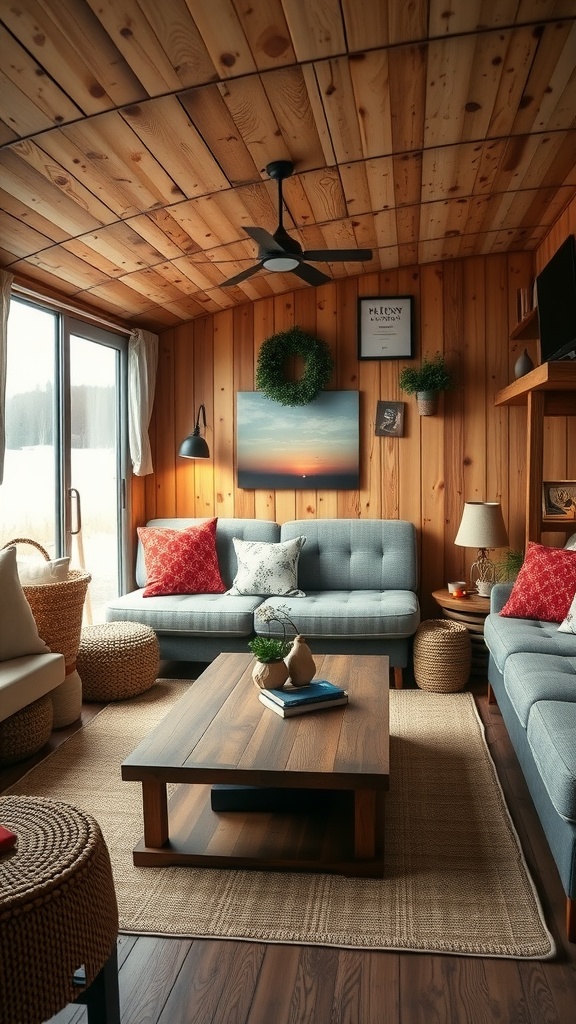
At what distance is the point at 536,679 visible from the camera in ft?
8.80

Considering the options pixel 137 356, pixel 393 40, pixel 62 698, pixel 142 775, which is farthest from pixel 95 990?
pixel 137 356

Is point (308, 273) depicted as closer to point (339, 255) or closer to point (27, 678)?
point (339, 255)

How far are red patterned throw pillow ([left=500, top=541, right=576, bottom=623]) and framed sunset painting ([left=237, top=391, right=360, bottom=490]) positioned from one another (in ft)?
5.68

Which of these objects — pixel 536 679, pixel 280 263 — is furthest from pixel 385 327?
pixel 536 679

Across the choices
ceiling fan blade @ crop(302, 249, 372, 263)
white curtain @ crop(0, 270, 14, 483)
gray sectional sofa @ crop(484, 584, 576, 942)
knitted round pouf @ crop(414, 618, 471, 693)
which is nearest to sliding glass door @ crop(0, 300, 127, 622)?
white curtain @ crop(0, 270, 14, 483)

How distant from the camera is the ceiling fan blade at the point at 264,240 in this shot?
2939 millimetres

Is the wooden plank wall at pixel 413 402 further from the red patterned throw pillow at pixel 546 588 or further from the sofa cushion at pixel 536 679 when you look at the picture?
the sofa cushion at pixel 536 679

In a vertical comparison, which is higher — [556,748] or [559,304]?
[559,304]

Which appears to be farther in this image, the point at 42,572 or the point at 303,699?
the point at 42,572

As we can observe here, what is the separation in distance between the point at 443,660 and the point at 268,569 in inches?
47.8

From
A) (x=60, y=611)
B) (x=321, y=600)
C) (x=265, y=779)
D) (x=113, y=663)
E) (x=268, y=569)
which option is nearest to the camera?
(x=265, y=779)

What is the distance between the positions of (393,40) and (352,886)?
104 inches

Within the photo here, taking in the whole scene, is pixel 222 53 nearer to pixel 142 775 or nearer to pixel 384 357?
pixel 142 775

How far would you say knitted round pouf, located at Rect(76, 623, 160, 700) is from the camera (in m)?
3.90
